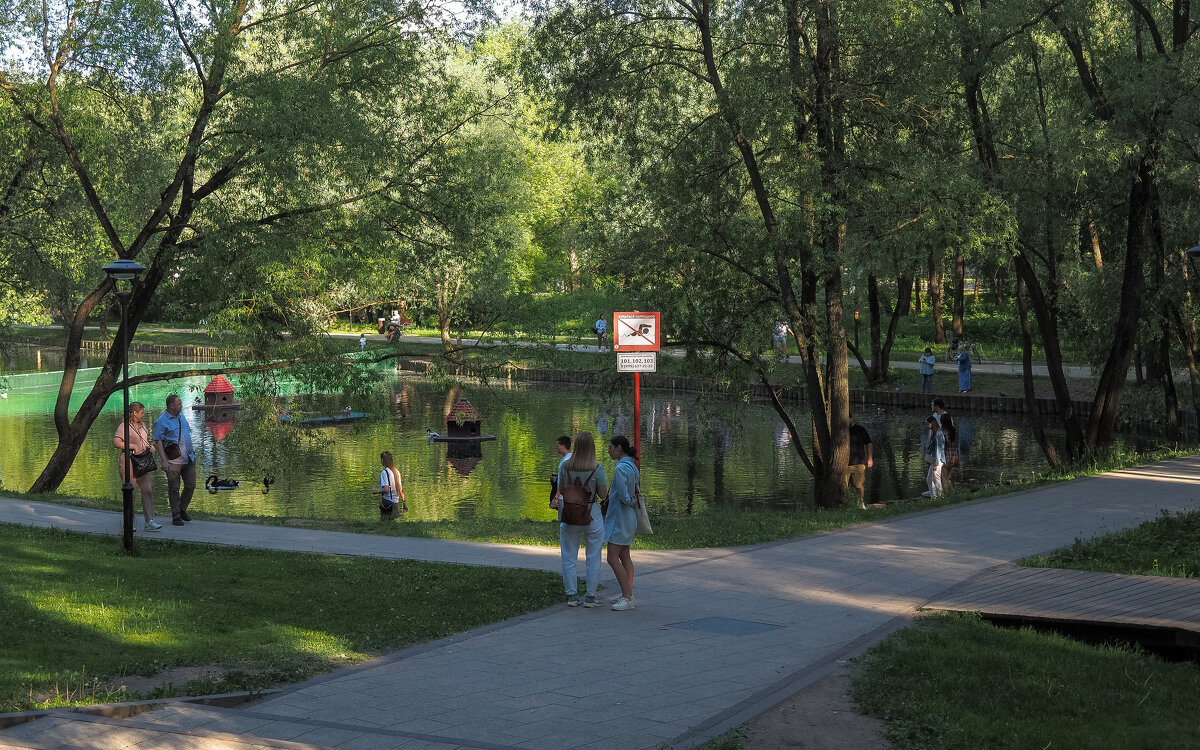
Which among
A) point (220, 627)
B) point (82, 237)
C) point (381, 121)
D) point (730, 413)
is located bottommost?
point (220, 627)

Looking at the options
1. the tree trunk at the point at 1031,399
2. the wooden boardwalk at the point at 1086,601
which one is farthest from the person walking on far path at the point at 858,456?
the wooden boardwalk at the point at 1086,601

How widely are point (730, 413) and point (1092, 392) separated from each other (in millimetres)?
19349

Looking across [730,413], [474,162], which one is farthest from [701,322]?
[474,162]

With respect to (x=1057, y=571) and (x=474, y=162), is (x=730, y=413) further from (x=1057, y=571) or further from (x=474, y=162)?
(x=1057, y=571)

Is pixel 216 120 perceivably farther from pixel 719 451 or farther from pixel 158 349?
pixel 158 349

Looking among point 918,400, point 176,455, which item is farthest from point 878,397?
point 176,455

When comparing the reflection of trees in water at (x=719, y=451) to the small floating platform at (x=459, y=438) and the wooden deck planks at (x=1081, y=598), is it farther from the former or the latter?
the wooden deck planks at (x=1081, y=598)

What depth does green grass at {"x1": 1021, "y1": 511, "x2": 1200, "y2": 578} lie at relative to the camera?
11.8 metres

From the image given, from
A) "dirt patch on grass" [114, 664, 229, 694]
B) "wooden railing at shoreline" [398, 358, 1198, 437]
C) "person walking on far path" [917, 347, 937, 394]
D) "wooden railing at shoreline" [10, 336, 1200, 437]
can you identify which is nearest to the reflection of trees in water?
"wooden railing at shoreline" [10, 336, 1200, 437]

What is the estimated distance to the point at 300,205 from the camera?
1892cm

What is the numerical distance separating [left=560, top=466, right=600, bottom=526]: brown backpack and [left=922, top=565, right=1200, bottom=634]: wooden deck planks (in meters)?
3.28

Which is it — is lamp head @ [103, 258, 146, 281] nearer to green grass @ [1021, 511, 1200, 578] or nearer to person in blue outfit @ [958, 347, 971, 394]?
green grass @ [1021, 511, 1200, 578]

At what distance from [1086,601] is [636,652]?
4.14 meters

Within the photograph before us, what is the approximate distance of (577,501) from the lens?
11.3m
